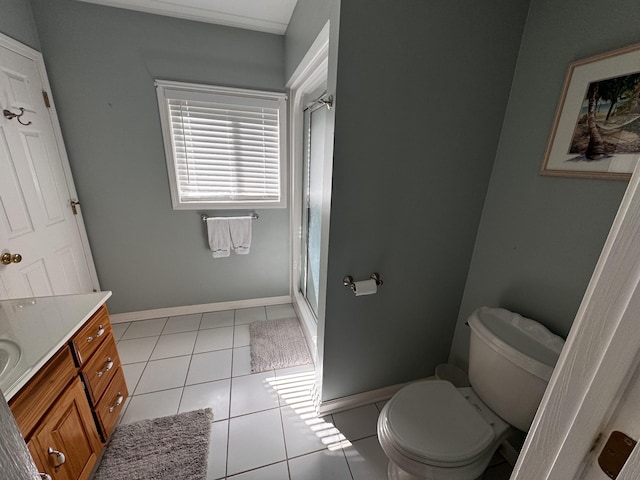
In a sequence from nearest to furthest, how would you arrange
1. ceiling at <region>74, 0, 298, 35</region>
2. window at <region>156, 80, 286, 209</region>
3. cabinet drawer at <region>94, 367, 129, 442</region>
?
1. cabinet drawer at <region>94, 367, 129, 442</region>
2. ceiling at <region>74, 0, 298, 35</region>
3. window at <region>156, 80, 286, 209</region>

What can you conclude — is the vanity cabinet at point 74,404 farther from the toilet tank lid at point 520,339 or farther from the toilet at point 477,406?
the toilet tank lid at point 520,339

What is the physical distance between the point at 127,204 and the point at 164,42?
1211mm

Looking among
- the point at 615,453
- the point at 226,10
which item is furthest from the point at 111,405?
the point at 226,10

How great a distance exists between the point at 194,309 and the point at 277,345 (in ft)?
3.10

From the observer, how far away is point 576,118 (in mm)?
971

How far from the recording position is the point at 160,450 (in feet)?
4.31

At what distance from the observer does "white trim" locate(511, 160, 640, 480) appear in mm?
343

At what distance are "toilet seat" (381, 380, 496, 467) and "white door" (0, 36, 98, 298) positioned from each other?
6.56ft

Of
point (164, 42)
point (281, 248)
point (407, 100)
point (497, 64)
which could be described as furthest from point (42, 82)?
point (497, 64)

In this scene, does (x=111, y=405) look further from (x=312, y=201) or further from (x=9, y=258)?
(x=312, y=201)

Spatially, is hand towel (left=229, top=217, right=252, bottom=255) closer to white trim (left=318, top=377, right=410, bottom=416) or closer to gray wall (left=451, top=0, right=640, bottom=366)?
white trim (left=318, top=377, right=410, bottom=416)

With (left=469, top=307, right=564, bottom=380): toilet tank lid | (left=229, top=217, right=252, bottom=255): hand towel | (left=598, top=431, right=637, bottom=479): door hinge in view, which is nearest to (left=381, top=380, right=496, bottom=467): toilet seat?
(left=469, top=307, right=564, bottom=380): toilet tank lid

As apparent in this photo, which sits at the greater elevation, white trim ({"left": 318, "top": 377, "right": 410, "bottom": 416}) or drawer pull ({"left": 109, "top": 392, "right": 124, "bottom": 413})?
drawer pull ({"left": 109, "top": 392, "right": 124, "bottom": 413})

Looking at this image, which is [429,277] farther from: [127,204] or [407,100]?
[127,204]
